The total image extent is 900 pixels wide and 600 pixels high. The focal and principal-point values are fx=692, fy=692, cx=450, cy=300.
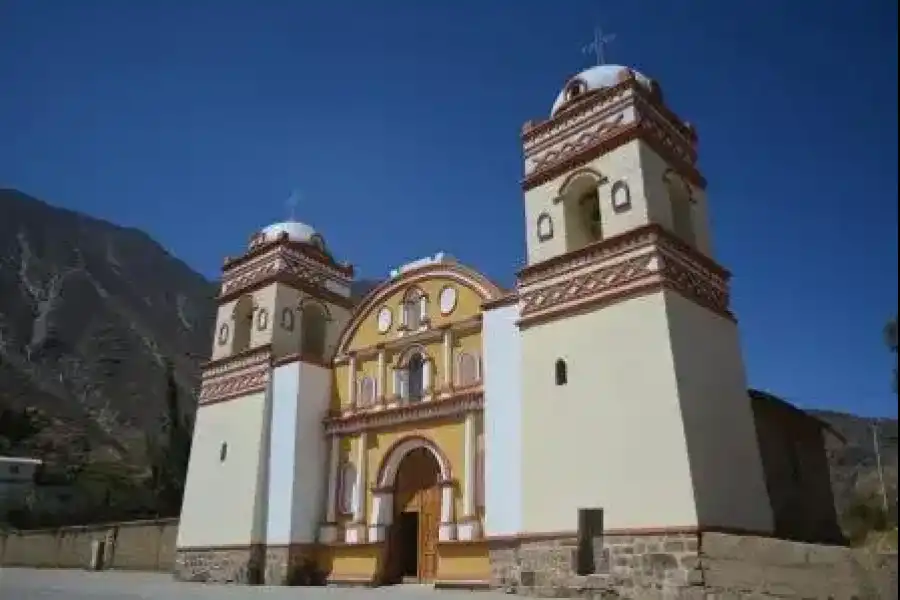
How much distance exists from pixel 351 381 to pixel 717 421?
979 cm

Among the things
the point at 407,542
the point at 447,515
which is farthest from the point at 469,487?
the point at 407,542

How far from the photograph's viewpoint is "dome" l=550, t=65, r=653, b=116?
14.8 meters

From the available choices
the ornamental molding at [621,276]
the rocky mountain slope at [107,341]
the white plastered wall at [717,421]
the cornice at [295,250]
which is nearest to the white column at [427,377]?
the ornamental molding at [621,276]

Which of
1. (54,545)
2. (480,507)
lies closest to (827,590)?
(480,507)

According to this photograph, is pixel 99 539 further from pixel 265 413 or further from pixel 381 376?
pixel 381 376

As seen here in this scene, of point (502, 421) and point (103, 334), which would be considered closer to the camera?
point (502, 421)

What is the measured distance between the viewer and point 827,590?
370 inches

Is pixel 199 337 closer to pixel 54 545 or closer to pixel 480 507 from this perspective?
pixel 54 545

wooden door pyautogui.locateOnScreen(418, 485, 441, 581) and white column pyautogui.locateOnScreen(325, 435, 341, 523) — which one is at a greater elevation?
white column pyautogui.locateOnScreen(325, 435, 341, 523)

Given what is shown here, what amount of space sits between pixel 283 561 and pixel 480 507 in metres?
5.58

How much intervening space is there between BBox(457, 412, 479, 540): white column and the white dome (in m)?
8.95

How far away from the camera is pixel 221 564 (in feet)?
59.1

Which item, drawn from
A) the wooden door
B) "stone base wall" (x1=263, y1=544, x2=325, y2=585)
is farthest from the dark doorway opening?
"stone base wall" (x1=263, y1=544, x2=325, y2=585)

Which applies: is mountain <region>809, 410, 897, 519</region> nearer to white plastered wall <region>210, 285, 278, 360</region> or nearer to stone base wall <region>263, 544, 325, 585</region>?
stone base wall <region>263, 544, 325, 585</region>
